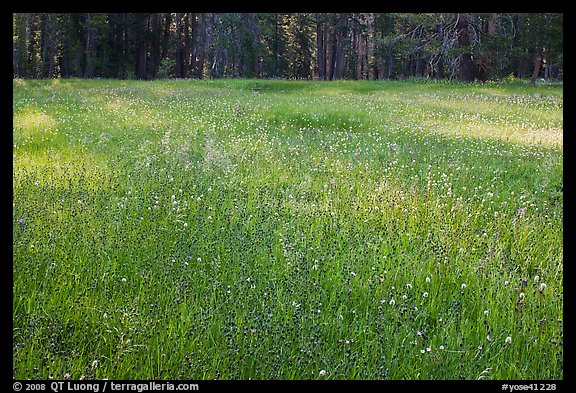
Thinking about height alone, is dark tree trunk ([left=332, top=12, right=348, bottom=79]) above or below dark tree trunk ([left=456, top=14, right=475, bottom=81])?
above

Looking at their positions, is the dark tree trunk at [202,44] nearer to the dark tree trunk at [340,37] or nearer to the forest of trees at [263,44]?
the forest of trees at [263,44]

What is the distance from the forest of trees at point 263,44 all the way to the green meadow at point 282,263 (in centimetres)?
2633

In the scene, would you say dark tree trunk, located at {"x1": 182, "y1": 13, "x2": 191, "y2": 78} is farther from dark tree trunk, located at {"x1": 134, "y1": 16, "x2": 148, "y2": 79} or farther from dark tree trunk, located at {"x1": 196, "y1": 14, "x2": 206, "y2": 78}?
dark tree trunk, located at {"x1": 134, "y1": 16, "x2": 148, "y2": 79}

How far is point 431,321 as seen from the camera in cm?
441

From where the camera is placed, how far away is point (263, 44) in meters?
55.8

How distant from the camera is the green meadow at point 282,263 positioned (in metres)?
3.79

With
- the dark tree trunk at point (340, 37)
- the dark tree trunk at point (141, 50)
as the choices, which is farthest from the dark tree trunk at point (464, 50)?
the dark tree trunk at point (141, 50)

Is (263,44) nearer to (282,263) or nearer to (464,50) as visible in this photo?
(464,50)

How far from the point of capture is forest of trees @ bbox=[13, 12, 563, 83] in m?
35.2

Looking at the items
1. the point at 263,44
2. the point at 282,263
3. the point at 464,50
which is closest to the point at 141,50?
the point at 263,44

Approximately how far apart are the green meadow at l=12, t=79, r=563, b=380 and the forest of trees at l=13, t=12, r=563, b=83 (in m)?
26.3

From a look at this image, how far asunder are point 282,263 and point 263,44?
53.4 metres

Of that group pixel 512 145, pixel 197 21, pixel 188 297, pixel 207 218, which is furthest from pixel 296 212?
pixel 197 21

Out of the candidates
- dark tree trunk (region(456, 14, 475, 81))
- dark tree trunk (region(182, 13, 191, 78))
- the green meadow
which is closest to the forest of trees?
dark tree trunk (region(456, 14, 475, 81))
